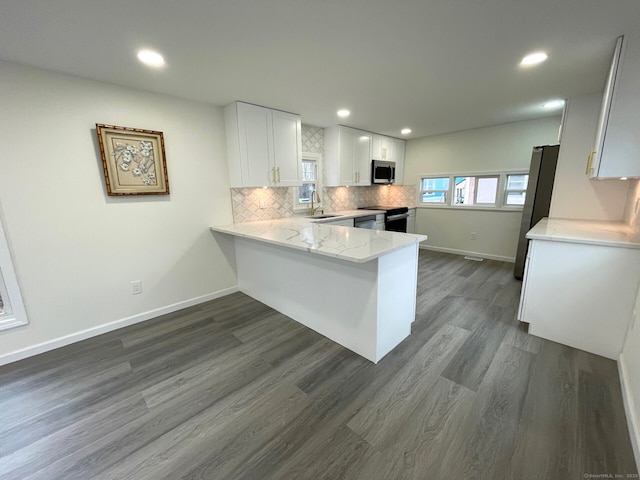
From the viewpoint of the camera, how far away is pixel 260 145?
322cm

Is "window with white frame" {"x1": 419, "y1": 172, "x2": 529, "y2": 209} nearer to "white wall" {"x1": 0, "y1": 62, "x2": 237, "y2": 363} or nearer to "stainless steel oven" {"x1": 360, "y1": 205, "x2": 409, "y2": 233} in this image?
"stainless steel oven" {"x1": 360, "y1": 205, "x2": 409, "y2": 233}

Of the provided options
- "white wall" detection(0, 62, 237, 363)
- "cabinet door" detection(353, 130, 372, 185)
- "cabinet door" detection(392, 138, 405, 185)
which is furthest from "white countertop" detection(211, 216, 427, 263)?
"cabinet door" detection(392, 138, 405, 185)

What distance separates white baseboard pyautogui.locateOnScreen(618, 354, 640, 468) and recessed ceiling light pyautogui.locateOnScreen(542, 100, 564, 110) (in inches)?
113

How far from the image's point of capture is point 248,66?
6.94 feet

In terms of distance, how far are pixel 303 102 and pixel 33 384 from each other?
3478mm

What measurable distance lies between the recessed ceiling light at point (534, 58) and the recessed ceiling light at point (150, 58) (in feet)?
9.20

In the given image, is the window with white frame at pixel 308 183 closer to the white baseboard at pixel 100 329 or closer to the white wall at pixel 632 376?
the white baseboard at pixel 100 329

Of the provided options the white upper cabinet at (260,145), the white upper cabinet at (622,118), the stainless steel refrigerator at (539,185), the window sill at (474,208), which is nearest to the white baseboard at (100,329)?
the white upper cabinet at (260,145)

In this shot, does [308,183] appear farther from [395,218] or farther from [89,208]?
[89,208]

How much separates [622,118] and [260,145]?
3.26 m

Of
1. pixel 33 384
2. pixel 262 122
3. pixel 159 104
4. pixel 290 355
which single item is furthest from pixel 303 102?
pixel 33 384

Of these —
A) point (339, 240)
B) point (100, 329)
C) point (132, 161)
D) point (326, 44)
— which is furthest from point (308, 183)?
point (100, 329)

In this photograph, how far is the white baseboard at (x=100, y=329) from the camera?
2.20 m

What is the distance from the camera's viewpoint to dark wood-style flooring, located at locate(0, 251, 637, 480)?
132 cm
